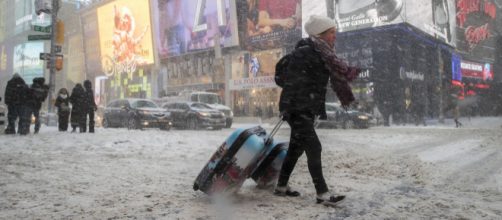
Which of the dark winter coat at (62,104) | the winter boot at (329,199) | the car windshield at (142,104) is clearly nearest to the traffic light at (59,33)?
the dark winter coat at (62,104)

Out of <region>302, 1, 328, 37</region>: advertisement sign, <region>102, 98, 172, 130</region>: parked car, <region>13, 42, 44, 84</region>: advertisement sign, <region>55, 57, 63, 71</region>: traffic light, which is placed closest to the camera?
<region>55, 57, 63, 71</region>: traffic light

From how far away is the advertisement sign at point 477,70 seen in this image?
122 feet

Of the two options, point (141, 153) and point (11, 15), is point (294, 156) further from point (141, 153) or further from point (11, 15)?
point (11, 15)

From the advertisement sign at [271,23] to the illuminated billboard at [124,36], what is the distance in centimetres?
1380

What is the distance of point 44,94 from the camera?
11.8 meters

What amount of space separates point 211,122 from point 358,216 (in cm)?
1571

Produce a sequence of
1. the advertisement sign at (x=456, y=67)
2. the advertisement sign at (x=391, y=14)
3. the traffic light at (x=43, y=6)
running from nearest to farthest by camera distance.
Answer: the traffic light at (x=43, y=6), the advertisement sign at (x=391, y=14), the advertisement sign at (x=456, y=67)

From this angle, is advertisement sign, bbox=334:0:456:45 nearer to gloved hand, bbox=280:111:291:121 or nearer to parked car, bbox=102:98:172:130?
parked car, bbox=102:98:172:130

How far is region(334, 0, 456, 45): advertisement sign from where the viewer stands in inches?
1011

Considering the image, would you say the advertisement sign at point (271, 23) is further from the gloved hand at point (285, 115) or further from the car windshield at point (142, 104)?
the gloved hand at point (285, 115)

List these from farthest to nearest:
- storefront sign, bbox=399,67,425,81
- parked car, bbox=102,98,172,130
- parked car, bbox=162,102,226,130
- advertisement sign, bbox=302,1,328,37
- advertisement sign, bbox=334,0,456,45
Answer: advertisement sign, bbox=302,1,328,37 → storefront sign, bbox=399,67,425,81 → advertisement sign, bbox=334,0,456,45 → parked car, bbox=162,102,226,130 → parked car, bbox=102,98,172,130

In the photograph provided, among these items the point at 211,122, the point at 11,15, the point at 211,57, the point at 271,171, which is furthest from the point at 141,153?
the point at 11,15

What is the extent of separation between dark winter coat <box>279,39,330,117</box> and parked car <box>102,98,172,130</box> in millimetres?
14395

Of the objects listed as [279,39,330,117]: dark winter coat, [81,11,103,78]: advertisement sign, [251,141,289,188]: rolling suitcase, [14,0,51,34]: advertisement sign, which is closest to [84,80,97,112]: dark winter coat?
[251,141,289,188]: rolling suitcase
